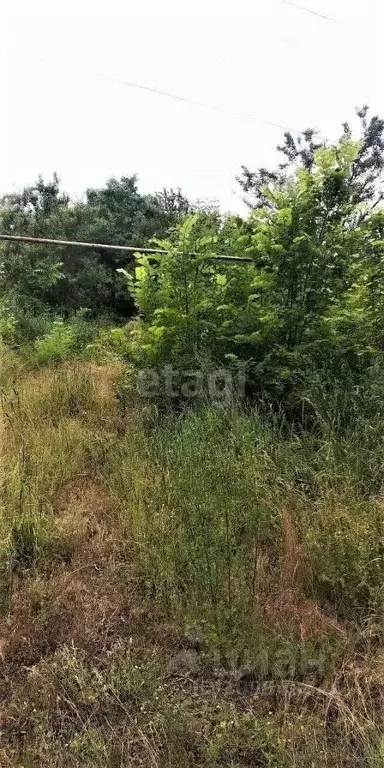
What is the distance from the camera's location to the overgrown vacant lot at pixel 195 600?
1811mm

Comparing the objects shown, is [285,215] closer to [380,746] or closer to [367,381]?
[367,381]

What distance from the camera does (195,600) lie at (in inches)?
92.5

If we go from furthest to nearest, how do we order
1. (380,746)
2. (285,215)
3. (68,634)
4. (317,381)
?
(285,215), (317,381), (68,634), (380,746)

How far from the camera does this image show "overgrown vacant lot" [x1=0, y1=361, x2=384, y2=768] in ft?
5.94

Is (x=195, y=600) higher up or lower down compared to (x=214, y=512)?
lower down

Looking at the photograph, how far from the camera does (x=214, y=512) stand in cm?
275

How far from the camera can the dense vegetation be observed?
1.89 m

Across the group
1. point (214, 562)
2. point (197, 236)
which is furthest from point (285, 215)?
point (214, 562)

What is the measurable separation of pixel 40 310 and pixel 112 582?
624 centimetres

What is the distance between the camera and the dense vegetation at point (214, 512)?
1.89 metres

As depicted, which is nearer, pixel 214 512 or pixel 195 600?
pixel 195 600

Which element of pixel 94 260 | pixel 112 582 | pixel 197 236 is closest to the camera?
pixel 112 582

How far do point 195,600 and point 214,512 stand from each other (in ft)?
1.66

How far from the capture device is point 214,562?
8.05 ft
